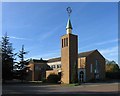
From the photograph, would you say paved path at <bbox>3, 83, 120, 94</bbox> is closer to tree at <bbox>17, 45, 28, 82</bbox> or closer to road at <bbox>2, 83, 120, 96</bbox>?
road at <bbox>2, 83, 120, 96</bbox>

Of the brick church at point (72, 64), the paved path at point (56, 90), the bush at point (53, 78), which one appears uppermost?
the brick church at point (72, 64)

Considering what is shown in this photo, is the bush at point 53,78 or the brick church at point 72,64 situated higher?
the brick church at point 72,64

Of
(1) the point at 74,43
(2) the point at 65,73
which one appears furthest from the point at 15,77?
(1) the point at 74,43

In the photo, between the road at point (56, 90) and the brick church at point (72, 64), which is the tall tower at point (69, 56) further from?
the road at point (56, 90)

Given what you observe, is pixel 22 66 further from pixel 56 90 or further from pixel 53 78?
pixel 56 90

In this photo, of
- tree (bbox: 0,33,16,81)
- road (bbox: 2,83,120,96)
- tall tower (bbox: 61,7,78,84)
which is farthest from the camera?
tall tower (bbox: 61,7,78,84)

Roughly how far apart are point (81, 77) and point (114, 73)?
14.6 meters

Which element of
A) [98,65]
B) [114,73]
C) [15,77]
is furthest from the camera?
[114,73]

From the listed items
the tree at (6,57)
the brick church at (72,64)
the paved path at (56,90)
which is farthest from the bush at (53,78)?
the paved path at (56,90)

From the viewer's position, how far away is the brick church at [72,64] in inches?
1986

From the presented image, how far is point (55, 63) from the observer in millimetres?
72125

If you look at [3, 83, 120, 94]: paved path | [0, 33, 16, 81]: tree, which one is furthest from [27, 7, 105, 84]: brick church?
[3, 83, 120, 94]: paved path

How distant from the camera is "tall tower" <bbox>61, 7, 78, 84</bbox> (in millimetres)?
50000

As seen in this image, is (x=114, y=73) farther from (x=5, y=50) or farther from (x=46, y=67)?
(x=5, y=50)
